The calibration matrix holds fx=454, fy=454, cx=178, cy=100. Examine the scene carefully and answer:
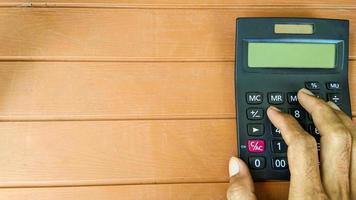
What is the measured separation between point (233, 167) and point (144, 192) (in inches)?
4.8

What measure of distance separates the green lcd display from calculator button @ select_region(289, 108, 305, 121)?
6 centimetres

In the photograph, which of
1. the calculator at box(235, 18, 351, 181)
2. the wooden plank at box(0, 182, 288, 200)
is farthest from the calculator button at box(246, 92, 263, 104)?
the wooden plank at box(0, 182, 288, 200)

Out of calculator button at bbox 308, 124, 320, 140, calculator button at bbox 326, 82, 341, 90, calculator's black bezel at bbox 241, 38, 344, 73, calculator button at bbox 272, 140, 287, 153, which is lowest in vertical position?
calculator button at bbox 272, 140, 287, 153

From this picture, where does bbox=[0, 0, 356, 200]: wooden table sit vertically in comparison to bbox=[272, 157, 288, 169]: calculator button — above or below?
above

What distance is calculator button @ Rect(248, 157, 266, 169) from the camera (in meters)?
0.59

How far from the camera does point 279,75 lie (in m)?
0.62

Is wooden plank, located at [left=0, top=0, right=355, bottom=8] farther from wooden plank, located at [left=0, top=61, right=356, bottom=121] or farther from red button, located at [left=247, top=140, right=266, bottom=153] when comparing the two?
red button, located at [left=247, top=140, right=266, bottom=153]

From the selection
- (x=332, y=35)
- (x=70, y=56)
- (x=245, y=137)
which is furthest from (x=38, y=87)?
(x=332, y=35)

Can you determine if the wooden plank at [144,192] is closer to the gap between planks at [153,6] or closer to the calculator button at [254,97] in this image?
the calculator button at [254,97]

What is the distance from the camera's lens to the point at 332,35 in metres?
0.63

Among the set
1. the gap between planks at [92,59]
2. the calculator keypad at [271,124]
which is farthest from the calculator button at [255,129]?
the gap between planks at [92,59]

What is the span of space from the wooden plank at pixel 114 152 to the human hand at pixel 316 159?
45mm

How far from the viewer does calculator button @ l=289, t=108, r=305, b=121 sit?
60 centimetres

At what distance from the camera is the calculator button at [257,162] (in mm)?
590
